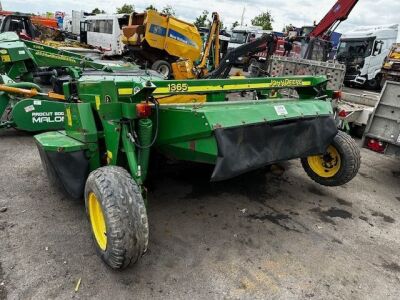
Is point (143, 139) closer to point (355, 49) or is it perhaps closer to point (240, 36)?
point (355, 49)

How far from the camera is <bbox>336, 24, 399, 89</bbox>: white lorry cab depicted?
55.5 ft

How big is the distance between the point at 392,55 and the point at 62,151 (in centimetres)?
1583

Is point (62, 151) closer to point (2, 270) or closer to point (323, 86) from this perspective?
point (2, 270)

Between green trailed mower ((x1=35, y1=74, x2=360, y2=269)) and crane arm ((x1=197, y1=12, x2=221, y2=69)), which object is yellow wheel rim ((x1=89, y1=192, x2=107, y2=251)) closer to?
green trailed mower ((x1=35, y1=74, x2=360, y2=269))

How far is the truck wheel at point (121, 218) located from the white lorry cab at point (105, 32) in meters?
17.8

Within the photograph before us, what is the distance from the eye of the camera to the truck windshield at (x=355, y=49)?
55.5 feet

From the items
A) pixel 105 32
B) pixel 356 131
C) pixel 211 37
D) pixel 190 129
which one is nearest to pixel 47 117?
pixel 190 129

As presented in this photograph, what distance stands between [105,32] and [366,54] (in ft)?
48.0

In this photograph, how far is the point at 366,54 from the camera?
666 inches

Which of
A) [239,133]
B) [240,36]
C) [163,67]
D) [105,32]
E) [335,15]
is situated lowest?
[163,67]

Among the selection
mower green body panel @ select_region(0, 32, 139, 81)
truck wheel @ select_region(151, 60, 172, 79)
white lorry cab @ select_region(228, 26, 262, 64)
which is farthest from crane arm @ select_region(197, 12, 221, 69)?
white lorry cab @ select_region(228, 26, 262, 64)

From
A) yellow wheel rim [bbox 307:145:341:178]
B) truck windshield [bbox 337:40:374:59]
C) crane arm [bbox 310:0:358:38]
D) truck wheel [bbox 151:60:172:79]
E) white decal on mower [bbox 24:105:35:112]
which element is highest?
crane arm [bbox 310:0:358:38]

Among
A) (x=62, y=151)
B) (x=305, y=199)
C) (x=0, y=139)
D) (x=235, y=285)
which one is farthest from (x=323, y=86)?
(x=0, y=139)

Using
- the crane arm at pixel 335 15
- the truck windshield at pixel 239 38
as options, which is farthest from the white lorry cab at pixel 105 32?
the crane arm at pixel 335 15
